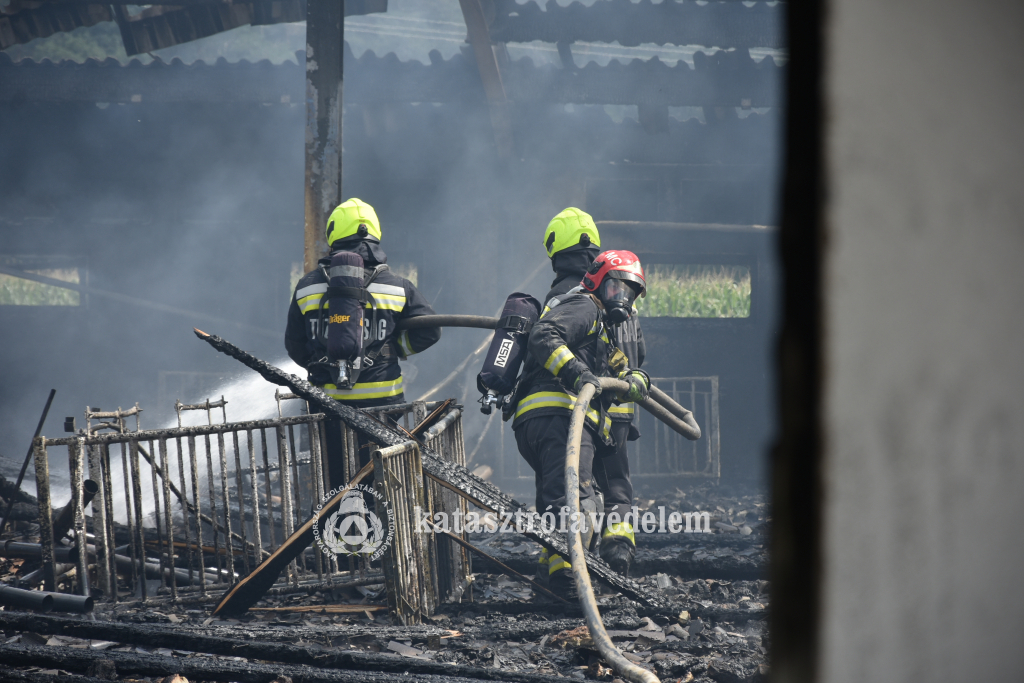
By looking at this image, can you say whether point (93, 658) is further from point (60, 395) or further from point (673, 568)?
point (60, 395)

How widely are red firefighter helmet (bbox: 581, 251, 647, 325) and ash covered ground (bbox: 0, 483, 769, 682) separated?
1650 mm

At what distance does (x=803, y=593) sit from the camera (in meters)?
0.78

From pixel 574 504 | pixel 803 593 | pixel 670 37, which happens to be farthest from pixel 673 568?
pixel 670 37

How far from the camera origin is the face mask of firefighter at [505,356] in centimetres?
432

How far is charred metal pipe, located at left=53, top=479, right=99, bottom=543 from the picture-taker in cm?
367

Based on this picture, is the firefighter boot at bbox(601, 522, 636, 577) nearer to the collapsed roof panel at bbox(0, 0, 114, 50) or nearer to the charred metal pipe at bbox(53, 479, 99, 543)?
the charred metal pipe at bbox(53, 479, 99, 543)

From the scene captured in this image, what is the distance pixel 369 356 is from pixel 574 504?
75.4 inches

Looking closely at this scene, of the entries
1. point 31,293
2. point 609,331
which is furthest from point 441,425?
point 31,293

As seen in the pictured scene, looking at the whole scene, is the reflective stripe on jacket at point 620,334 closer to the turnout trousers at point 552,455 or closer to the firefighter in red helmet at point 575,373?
the firefighter in red helmet at point 575,373

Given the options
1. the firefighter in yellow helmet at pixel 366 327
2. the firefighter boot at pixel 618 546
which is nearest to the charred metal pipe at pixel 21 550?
the firefighter in yellow helmet at pixel 366 327

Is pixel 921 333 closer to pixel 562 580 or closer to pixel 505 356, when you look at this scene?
pixel 562 580

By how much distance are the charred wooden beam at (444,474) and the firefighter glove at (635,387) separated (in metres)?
0.98

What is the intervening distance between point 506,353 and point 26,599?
2.69 metres

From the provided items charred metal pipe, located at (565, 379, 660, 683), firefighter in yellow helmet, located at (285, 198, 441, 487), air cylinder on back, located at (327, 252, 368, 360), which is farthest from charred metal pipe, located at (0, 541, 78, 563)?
charred metal pipe, located at (565, 379, 660, 683)
